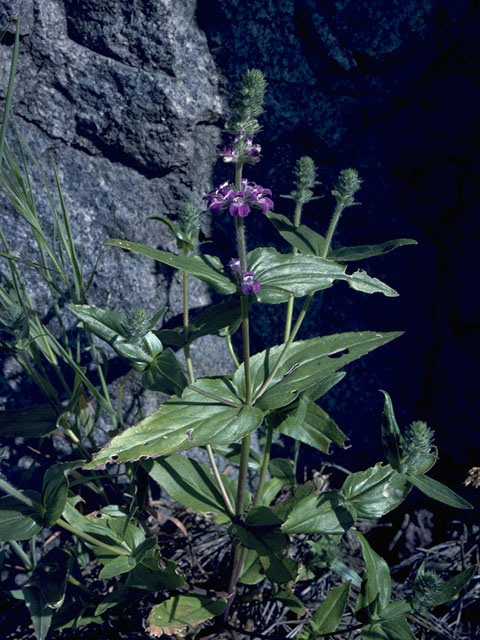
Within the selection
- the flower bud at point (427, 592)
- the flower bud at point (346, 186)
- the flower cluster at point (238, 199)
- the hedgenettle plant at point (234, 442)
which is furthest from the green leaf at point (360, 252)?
the flower bud at point (427, 592)

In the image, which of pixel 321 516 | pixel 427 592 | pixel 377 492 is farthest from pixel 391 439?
pixel 427 592

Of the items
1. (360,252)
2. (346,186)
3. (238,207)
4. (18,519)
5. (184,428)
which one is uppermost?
(346,186)

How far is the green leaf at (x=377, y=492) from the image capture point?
85.6 inches

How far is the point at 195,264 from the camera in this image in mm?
2039

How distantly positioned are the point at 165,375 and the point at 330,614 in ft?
3.68

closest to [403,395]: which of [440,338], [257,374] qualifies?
[440,338]

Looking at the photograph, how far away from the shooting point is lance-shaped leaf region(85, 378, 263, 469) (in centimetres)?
197

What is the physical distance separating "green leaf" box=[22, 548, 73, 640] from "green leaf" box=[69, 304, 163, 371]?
0.88 meters

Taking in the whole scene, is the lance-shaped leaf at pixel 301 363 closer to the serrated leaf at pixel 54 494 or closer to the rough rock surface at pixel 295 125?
the rough rock surface at pixel 295 125

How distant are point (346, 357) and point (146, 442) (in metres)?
0.78

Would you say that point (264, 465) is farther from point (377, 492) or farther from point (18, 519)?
point (18, 519)

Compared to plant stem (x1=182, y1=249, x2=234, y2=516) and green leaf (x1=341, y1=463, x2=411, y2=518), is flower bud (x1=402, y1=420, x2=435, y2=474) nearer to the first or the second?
green leaf (x1=341, y1=463, x2=411, y2=518)

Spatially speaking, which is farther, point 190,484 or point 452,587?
point 190,484

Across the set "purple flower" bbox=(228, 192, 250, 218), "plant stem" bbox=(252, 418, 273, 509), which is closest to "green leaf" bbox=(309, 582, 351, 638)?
"plant stem" bbox=(252, 418, 273, 509)
